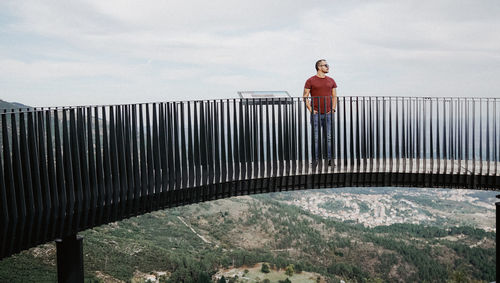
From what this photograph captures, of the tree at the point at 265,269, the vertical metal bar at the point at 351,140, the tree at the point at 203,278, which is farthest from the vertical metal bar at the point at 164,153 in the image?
the tree at the point at 265,269

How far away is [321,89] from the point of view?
13727 millimetres

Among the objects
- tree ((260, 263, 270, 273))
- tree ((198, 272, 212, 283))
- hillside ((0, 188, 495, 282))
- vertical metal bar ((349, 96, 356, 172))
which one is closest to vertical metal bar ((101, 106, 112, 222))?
vertical metal bar ((349, 96, 356, 172))

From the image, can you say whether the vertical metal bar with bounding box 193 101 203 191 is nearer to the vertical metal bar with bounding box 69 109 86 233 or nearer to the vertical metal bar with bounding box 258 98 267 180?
the vertical metal bar with bounding box 258 98 267 180

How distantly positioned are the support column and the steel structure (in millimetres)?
95

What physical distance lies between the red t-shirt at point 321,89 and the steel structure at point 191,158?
7.4 inches

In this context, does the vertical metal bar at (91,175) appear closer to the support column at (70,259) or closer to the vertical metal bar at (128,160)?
the vertical metal bar at (128,160)

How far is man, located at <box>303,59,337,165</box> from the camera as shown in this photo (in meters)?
13.7

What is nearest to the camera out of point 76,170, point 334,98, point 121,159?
point 76,170

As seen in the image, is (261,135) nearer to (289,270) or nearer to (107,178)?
(107,178)

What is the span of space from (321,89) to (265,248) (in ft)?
244

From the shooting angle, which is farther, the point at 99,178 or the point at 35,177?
the point at 99,178

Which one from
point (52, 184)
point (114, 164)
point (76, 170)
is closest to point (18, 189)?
point (52, 184)

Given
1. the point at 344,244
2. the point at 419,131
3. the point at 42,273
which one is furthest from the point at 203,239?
the point at 419,131

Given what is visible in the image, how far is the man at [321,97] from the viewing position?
44.9 ft
